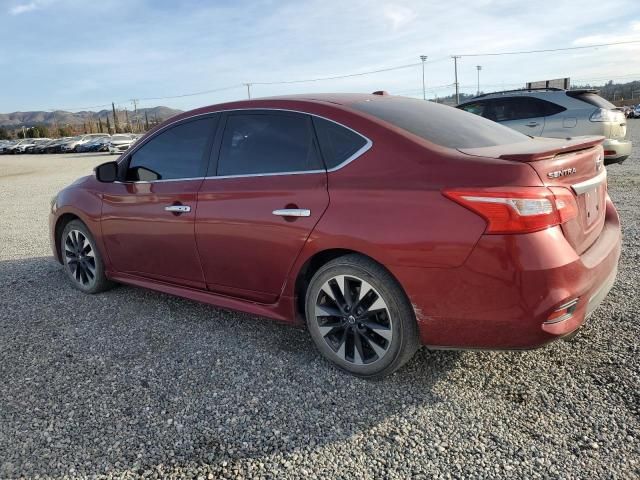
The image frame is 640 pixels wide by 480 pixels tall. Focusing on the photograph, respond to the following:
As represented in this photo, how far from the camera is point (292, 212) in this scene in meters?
3.16

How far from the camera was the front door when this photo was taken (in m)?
3.83

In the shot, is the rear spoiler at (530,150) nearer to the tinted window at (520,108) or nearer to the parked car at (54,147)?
the tinted window at (520,108)

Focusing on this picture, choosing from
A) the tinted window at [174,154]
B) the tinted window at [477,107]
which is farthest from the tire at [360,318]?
the tinted window at [477,107]

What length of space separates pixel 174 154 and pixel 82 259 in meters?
1.60

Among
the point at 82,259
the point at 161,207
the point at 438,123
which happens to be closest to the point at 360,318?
the point at 438,123

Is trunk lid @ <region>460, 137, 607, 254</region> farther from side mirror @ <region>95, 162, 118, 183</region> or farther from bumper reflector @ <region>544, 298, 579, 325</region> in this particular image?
side mirror @ <region>95, 162, 118, 183</region>

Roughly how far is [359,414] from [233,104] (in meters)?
2.28

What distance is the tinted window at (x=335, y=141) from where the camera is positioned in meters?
3.04

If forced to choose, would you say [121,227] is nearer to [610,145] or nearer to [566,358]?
[566,358]

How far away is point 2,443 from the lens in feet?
8.69

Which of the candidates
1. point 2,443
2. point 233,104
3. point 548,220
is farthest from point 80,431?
point 548,220

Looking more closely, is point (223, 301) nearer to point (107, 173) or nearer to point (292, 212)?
point (292, 212)

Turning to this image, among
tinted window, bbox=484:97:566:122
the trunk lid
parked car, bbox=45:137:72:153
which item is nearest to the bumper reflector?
the trunk lid

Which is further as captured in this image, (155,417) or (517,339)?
(155,417)
